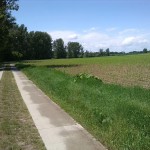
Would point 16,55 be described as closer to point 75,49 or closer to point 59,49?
point 59,49

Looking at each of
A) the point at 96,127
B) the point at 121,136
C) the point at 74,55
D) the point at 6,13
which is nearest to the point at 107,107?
the point at 96,127

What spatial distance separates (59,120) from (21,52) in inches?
4620

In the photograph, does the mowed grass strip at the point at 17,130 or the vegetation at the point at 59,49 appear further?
the vegetation at the point at 59,49

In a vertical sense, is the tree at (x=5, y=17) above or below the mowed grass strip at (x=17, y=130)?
above

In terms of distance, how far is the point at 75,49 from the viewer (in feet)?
593

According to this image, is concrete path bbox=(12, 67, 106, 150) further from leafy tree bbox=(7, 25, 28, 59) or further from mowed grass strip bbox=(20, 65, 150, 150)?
leafy tree bbox=(7, 25, 28, 59)

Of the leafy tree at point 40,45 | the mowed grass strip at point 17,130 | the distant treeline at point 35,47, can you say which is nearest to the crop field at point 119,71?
the mowed grass strip at point 17,130

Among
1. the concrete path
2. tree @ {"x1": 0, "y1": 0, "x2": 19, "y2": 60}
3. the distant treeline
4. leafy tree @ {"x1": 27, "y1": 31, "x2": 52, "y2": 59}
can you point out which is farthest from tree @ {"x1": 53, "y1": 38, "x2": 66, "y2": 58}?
the concrete path

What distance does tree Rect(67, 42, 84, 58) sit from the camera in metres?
177

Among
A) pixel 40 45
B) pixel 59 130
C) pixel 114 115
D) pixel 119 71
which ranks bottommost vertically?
pixel 119 71

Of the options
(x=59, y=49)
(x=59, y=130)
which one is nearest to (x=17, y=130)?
(x=59, y=130)

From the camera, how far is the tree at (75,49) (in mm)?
177250

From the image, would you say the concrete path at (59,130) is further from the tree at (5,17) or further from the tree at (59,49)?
the tree at (59,49)

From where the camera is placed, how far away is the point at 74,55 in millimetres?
174750
